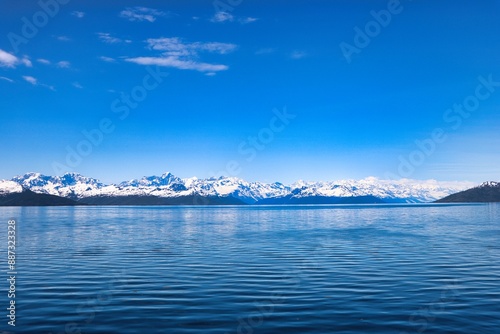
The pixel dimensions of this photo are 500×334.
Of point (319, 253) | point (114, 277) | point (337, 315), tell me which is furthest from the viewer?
point (319, 253)

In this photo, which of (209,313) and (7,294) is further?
(7,294)

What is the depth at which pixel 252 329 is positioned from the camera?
22375 mm

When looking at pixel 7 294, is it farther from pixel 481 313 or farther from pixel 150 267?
pixel 481 313

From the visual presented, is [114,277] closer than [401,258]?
Yes

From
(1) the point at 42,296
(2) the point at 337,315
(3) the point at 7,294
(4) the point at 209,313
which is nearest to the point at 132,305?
(4) the point at 209,313

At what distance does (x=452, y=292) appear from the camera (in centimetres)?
3105

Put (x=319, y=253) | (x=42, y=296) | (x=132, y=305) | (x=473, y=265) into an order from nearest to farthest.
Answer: (x=132, y=305) → (x=42, y=296) → (x=473, y=265) → (x=319, y=253)

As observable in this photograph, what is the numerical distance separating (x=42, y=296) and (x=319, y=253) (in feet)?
112

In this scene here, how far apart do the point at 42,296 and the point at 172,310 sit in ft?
36.2

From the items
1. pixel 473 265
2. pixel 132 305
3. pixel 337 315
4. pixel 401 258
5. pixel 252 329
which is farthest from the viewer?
pixel 401 258

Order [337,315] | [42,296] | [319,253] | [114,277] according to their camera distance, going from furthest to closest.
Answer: [319,253] < [114,277] < [42,296] < [337,315]

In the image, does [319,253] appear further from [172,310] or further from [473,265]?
[172,310]

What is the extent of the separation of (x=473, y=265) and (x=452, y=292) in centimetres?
1543

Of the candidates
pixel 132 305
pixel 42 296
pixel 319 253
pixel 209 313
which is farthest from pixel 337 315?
pixel 319 253
